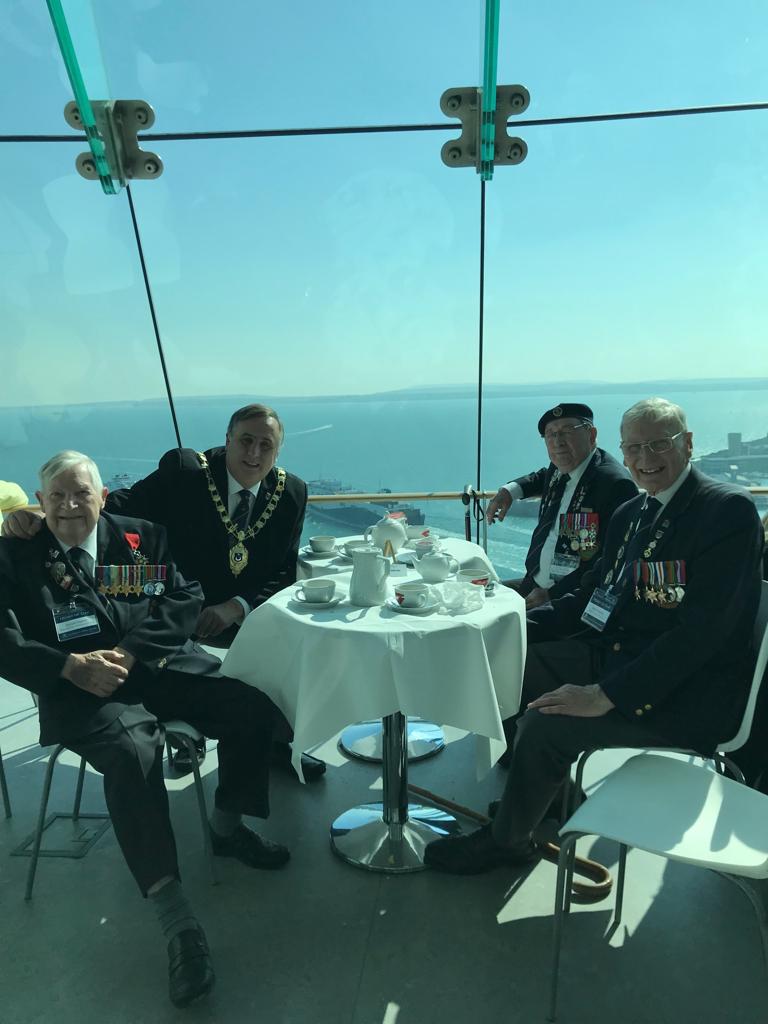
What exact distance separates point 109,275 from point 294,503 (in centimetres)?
283

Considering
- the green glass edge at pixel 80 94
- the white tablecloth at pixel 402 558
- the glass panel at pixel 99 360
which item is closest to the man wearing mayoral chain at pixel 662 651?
the white tablecloth at pixel 402 558

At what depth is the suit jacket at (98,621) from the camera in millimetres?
1791

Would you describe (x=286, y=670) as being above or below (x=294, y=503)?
below

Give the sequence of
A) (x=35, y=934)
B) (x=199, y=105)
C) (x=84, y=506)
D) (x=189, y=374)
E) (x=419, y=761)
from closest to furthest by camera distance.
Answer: (x=35, y=934), (x=84, y=506), (x=419, y=761), (x=199, y=105), (x=189, y=374)

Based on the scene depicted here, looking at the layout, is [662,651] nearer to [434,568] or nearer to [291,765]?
[434,568]

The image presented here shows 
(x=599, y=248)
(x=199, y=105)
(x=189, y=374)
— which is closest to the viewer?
(x=199, y=105)

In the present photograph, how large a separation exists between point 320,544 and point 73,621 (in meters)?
0.95

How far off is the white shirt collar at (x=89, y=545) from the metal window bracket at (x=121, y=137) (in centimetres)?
325

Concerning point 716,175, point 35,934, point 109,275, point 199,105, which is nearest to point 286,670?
point 35,934

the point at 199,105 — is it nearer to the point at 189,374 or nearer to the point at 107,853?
the point at 189,374

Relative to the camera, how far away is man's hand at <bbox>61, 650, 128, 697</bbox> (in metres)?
1.81

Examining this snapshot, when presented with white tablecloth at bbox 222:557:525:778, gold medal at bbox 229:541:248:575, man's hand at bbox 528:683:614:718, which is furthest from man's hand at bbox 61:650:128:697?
man's hand at bbox 528:683:614:718

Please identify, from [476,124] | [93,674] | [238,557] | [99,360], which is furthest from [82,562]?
[99,360]

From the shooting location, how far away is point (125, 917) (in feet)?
5.97
